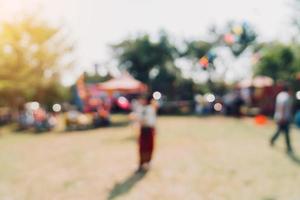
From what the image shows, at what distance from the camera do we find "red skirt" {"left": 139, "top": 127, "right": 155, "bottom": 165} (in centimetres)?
988

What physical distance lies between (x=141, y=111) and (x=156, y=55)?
37.8 metres

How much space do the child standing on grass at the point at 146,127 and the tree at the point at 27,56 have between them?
51.5ft

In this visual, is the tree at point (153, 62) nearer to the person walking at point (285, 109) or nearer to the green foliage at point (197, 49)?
the green foliage at point (197, 49)

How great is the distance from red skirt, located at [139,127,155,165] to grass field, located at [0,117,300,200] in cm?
40

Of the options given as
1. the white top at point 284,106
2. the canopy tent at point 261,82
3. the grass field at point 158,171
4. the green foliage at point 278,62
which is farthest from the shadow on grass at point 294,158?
the canopy tent at point 261,82

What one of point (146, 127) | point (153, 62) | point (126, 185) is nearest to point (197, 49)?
point (153, 62)

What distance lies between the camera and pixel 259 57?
37344mm

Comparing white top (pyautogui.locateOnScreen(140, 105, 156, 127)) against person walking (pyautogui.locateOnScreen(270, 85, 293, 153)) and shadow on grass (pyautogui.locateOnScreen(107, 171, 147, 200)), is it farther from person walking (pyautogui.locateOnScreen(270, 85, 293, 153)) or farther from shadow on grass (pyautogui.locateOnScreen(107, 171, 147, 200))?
person walking (pyautogui.locateOnScreen(270, 85, 293, 153))

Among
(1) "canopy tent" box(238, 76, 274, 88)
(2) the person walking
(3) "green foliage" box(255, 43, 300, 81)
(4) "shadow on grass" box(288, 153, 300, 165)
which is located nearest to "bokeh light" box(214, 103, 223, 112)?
(1) "canopy tent" box(238, 76, 274, 88)

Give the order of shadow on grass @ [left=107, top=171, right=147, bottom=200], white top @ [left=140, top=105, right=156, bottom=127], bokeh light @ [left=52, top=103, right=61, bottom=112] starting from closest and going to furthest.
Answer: shadow on grass @ [left=107, top=171, right=147, bottom=200] → white top @ [left=140, top=105, right=156, bottom=127] → bokeh light @ [left=52, top=103, right=61, bottom=112]

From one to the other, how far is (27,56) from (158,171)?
65.5 ft

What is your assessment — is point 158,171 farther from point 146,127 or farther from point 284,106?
point 284,106

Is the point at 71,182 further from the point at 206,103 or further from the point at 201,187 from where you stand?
the point at 206,103

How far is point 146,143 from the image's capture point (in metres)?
9.88
